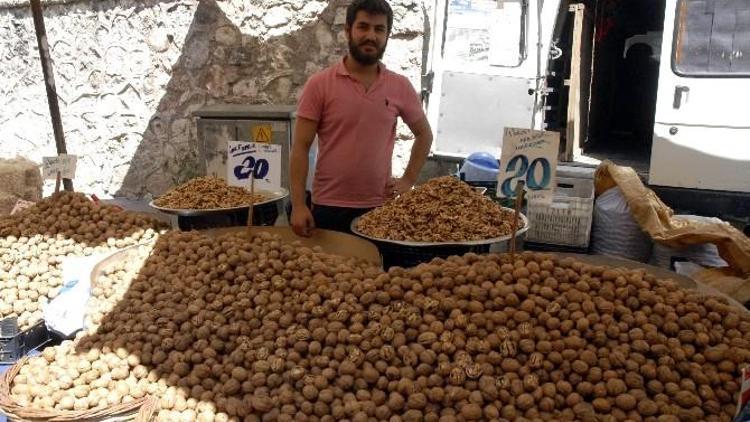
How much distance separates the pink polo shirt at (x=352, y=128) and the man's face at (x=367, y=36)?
0.11m

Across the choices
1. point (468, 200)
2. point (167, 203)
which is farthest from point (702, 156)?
point (167, 203)

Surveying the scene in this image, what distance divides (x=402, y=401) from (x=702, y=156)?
12.0 ft

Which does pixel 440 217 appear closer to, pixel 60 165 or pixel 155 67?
pixel 60 165

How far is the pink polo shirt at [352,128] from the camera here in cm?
271

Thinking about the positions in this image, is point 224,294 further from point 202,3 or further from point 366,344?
point 202,3

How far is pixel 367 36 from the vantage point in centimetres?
263

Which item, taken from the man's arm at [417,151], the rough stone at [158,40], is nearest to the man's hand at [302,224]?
the man's arm at [417,151]

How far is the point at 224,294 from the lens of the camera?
1873 mm

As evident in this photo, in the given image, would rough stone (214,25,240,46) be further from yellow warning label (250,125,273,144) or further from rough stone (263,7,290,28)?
yellow warning label (250,125,273,144)

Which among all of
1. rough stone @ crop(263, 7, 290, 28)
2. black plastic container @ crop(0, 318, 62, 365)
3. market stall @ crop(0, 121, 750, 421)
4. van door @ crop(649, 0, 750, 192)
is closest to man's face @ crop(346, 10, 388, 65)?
market stall @ crop(0, 121, 750, 421)

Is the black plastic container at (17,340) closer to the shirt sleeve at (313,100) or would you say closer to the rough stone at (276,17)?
the shirt sleeve at (313,100)

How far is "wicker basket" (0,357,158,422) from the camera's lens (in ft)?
5.12

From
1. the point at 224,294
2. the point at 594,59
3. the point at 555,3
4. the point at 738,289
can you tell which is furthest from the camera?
the point at 594,59

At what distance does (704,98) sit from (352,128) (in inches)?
110
